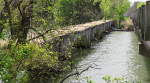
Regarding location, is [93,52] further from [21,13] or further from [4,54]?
[4,54]

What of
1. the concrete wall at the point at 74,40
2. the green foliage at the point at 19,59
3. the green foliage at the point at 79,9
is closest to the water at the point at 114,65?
the concrete wall at the point at 74,40

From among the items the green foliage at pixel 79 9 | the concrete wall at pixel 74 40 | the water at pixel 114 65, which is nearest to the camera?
the concrete wall at pixel 74 40

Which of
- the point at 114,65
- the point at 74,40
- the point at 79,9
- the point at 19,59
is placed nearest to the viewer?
the point at 19,59

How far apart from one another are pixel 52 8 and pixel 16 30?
4.32 ft

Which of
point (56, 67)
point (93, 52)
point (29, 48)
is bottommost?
point (93, 52)

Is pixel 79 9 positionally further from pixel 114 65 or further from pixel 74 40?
pixel 114 65

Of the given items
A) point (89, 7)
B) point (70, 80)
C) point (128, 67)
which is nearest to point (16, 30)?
point (70, 80)

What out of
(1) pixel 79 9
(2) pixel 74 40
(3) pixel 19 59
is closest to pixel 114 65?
(2) pixel 74 40

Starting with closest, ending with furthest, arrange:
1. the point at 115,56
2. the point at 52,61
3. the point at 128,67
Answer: the point at 52,61 < the point at 128,67 < the point at 115,56

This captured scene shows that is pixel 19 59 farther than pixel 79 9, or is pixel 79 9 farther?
pixel 79 9

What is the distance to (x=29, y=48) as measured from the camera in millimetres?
9008

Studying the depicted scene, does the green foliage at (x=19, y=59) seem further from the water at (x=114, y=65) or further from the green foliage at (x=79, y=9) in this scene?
the green foliage at (x=79, y=9)

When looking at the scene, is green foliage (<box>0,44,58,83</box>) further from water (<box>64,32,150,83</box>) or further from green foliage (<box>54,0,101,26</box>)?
green foliage (<box>54,0,101,26</box>)

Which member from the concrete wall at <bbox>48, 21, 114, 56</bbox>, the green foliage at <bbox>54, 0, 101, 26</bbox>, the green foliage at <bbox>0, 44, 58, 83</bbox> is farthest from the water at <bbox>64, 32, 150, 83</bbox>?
the green foliage at <bbox>54, 0, 101, 26</bbox>
